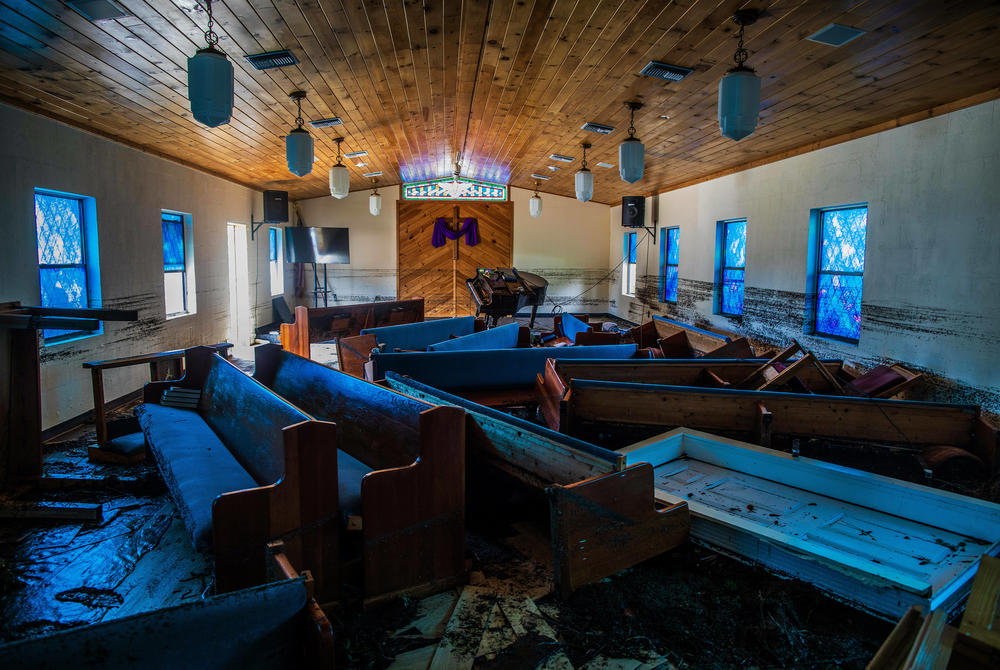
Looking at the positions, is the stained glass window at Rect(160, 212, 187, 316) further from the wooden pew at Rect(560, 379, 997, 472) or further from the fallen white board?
the fallen white board

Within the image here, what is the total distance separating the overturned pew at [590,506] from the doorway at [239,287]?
25.3 ft

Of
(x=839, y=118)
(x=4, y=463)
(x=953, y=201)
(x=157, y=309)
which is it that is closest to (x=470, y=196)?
(x=157, y=309)

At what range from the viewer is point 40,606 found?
2.24m

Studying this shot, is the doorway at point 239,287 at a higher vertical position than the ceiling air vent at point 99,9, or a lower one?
lower

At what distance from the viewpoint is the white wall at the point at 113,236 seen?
4102 millimetres

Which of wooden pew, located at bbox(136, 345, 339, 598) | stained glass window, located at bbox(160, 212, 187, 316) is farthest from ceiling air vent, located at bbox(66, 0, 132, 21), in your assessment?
stained glass window, located at bbox(160, 212, 187, 316)

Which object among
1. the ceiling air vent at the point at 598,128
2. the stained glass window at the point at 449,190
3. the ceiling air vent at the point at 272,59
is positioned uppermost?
the stained glass window at the point at 449,190

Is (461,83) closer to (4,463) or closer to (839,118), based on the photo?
(839,118)

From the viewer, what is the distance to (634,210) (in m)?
10.3

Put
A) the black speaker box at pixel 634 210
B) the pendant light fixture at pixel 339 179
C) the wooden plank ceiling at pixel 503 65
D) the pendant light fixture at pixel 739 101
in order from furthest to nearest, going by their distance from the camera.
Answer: the black speaker box at pixel 634 210 < the pendant light fixture at pixel 339 179 < the wooden plank ceiling at pixel 503 65 < the pendant light fixture at pixel 739 101

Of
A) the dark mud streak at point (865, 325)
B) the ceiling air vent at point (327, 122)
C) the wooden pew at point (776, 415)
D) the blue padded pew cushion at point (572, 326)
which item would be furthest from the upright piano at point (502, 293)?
the wooden pew at point (776, 415)

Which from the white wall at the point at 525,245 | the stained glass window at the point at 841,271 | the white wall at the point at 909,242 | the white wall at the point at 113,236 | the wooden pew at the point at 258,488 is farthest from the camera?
the white wall at the point at 525,245

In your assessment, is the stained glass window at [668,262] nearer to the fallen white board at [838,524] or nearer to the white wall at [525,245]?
the white wall at [525,245]

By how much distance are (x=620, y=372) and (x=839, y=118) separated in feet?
10.2
